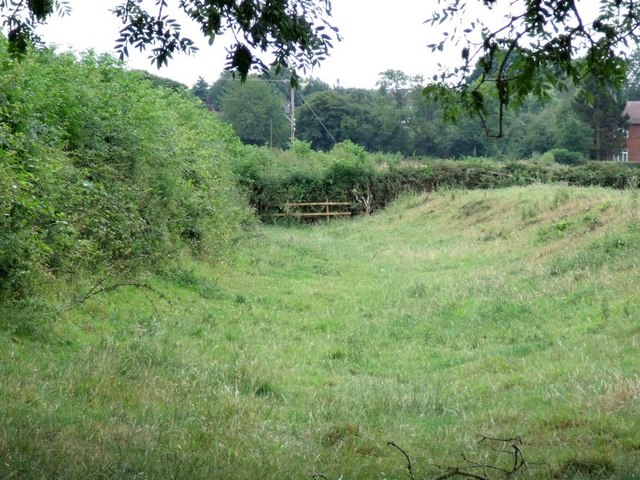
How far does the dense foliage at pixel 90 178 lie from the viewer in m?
9.97

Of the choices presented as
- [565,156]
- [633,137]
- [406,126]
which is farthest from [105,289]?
[633,137]

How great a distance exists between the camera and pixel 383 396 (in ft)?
30.9

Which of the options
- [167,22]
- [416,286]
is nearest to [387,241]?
[416,286]

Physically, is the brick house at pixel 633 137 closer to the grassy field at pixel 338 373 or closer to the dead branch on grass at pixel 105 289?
the grassy field at pixel 338 373

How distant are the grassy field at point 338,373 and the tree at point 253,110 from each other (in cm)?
4848

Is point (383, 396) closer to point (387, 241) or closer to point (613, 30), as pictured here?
point (613, 30)

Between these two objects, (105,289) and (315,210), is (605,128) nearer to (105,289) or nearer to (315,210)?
(315,210)

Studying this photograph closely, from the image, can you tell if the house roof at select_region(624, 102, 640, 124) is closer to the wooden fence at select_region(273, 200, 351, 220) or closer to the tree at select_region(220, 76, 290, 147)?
the tree at select_region(220, 76, 290, 147)

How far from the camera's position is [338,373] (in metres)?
11.3

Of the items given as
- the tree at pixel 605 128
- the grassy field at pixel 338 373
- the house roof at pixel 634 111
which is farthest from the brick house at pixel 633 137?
the grassy field at pixel 338 373

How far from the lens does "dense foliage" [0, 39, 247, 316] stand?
997cm

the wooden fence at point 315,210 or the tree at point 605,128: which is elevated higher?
the tree at point 605,128

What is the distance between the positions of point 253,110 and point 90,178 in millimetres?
56083

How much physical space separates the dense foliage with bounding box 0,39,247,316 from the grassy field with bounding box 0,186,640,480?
81cm
